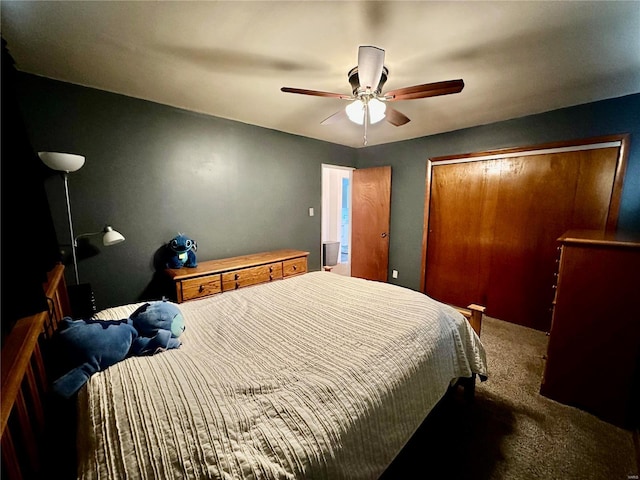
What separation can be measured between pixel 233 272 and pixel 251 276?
8.5 inches

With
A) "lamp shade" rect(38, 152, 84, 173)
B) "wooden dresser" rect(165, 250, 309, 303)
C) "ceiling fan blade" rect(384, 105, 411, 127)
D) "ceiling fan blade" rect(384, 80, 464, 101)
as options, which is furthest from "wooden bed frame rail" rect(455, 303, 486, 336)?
"lamp shade" rect(38, 152, 84, 173)

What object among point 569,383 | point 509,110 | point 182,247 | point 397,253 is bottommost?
point 569,383

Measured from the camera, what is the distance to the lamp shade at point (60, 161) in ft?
5.68

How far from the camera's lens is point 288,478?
0.70 m

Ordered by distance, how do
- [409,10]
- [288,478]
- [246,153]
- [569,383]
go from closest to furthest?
[288,478] → [409,10] → [569,383] → [246,153]

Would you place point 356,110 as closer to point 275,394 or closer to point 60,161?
point 275,394

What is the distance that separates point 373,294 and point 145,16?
2.15 meters

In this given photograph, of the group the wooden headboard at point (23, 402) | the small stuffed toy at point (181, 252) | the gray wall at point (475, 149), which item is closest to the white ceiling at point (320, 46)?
the gray wall at point (475, 149)

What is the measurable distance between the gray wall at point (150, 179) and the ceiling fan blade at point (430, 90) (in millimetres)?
2039

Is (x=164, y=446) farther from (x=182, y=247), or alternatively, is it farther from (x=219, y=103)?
(x=219, y=103)

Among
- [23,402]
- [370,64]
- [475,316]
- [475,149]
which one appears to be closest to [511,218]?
[475,149]

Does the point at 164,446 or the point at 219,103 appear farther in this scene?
the point at 219,103

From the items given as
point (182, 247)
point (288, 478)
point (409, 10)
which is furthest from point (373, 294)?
point (182, 247)

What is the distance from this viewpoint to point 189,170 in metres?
2.73
